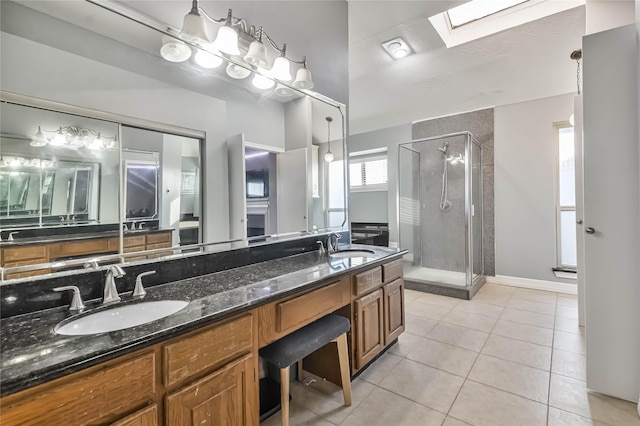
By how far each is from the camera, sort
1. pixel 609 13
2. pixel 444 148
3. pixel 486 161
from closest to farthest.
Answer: pixel 609 13 → pixel 486 161 → pixel 444 148

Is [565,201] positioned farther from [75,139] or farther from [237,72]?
[75,139]

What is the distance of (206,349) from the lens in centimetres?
103

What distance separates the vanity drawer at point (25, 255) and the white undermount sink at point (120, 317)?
34cm

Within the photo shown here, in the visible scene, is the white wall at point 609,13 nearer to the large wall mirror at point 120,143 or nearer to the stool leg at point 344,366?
the large wall mirror at point 120,143

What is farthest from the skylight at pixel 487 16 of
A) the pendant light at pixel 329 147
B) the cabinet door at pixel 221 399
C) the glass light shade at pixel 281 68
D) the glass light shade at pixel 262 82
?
the cabinet door at pixel 221 399

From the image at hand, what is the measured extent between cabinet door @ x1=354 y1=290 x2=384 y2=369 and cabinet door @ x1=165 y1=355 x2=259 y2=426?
86 cm

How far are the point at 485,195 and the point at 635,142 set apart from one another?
2610 millimetres

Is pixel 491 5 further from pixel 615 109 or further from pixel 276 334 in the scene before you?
pixel 276 334

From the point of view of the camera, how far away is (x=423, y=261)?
4.50 m

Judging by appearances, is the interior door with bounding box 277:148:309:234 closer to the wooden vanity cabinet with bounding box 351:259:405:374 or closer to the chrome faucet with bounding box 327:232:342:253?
the chrome faucet with bounding box 327:232:342:253

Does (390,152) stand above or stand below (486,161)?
above

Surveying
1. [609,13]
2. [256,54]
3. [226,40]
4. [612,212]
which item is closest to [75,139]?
[226,40]

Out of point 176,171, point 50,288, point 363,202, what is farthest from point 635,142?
point 363,202

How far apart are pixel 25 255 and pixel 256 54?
1559 mm
